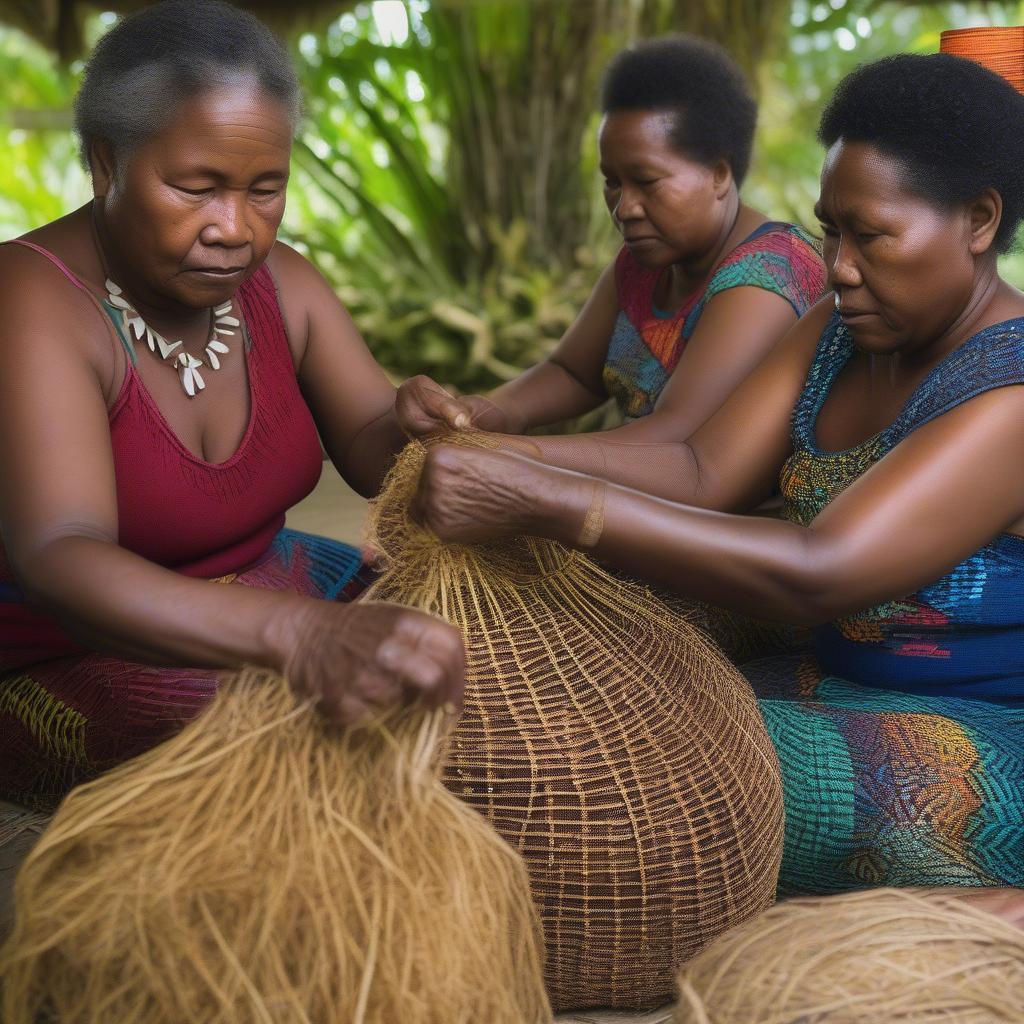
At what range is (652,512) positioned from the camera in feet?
6.06

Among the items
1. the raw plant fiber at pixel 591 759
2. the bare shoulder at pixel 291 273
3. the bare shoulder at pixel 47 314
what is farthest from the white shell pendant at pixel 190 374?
the raw plant fiber at pixel 591 759

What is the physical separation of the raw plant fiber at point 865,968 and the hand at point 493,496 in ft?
1.88

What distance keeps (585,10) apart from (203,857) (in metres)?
6.04

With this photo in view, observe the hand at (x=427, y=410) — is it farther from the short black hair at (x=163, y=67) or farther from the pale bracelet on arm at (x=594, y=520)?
the short black hair at (x=163, y=67)

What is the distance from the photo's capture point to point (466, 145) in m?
7.13

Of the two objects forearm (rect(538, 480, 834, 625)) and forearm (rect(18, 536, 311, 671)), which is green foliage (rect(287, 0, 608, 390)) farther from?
forearm (rect(18, 536, 311, 671))

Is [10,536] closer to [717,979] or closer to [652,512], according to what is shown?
[652,512]

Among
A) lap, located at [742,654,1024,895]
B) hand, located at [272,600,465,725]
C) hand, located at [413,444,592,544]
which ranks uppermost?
hand, located at [413,444,592,544]

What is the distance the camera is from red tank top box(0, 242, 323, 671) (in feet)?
7.02

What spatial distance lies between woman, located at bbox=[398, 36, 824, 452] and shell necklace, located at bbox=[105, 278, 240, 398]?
65 centimetres

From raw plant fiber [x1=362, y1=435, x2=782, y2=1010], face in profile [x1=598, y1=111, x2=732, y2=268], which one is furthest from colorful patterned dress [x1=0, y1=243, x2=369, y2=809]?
face in profile [x1=598, y1=111, x2=732, y2=268]

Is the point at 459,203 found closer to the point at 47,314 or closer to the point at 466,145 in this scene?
the point at 466,145

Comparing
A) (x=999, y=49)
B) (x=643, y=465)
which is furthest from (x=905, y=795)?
(x=999, y=49)

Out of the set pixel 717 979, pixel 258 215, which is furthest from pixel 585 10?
pixel 717 979
